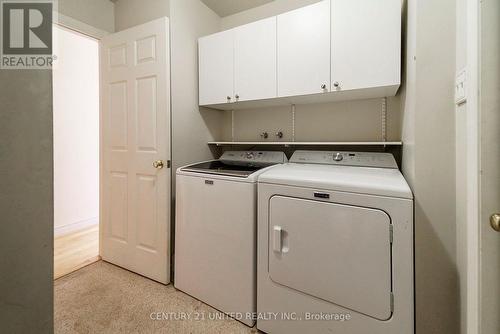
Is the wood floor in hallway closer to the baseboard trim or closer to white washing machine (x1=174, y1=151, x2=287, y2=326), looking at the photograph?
the baseboard trim

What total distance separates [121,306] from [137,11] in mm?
2472

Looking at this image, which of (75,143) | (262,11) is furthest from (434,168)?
(75,143)

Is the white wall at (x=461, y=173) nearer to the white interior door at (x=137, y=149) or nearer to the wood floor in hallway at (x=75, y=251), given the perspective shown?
the white interior door at (x=137, y=149)

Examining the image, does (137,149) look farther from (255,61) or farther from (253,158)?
(255,61)

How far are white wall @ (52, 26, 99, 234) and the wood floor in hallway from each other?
0.19 meters

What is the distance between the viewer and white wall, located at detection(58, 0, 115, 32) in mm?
1858

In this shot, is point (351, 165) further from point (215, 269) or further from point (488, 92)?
point (215, 269)

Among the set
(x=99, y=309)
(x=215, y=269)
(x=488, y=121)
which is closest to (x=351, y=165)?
(x=488, y=121)

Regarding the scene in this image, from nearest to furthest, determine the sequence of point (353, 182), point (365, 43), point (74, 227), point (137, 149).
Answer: point (353, 182) → point (365, 43) → point (137, 149) → point (74, 227)

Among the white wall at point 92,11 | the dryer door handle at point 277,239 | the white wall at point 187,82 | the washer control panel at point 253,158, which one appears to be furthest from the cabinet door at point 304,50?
the white wall at point 92,11

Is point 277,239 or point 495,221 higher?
point 495,221

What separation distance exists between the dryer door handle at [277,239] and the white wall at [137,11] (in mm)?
1895

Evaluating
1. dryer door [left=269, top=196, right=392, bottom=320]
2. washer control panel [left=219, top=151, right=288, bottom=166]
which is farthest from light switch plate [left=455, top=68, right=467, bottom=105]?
washer control panel [left=219, top=151, right=288, bottom=166]

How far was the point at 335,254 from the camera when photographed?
46.0 inches
